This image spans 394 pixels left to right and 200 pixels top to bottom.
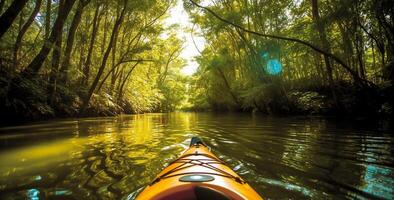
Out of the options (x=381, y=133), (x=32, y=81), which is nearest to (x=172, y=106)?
(x=32, y=81)

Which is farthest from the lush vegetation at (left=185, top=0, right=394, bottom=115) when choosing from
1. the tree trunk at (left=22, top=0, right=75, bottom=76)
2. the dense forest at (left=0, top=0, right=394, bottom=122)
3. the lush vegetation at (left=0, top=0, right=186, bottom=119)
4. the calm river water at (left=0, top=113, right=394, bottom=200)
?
the tree trunk at (left=22, top=0, right=75, bottom=76)

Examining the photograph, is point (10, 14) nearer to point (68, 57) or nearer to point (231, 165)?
point (68, 57)

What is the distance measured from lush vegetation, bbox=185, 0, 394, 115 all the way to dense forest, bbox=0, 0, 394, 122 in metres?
0.05

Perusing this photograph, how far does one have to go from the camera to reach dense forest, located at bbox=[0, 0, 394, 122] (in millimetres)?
9742

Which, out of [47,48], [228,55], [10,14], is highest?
[228,55]

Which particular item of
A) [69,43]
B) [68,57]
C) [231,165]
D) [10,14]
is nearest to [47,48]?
[69,43]

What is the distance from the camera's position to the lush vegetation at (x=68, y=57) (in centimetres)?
1030

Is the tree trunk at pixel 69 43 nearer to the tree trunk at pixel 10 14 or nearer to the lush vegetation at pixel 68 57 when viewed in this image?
the lush vegetation at pixel 68 57

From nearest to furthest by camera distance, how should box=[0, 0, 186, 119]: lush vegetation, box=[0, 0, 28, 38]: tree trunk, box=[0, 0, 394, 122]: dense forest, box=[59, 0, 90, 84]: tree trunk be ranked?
box=[0, 0, 28, 38]: tree trunk → box=[0, 0, 394, 122]: dense forest → box=[0, 0, 186, 119]: lush vegetation → box=[59, 0, 90, 84]: tree trunk

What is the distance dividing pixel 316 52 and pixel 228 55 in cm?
1130

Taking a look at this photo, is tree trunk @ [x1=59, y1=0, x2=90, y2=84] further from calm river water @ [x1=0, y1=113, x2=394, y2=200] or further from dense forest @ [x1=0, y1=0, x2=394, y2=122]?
calm river water @ [x1=0, y1=113, x2=394, y2=200]

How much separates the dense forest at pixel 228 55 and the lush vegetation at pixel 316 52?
50 mm

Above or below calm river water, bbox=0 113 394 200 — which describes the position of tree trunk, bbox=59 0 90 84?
above

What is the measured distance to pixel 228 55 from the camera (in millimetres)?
24703
